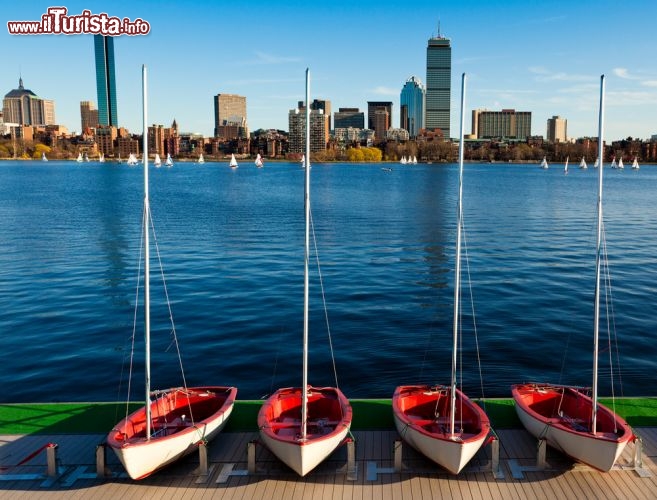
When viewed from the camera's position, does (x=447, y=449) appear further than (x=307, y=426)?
No

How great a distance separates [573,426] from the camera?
17266 millimetres

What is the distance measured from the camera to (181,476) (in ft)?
49.8

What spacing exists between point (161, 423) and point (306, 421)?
14.4 feet

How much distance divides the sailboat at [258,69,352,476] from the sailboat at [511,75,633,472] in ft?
16.6

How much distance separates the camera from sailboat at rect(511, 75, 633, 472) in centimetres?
1481

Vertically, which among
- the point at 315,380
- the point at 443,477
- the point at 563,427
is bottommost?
the point at 315,380

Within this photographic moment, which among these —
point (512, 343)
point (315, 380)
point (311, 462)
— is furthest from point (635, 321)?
point (311, 462)

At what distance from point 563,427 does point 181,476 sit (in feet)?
31.1

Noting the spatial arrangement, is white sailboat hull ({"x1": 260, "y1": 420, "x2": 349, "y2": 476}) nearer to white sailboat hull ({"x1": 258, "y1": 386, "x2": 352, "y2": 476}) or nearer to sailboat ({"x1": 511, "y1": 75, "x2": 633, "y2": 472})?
white sailboat hull ({"x1": 258, "y1": 386, "x2": 352, "y2": 476})

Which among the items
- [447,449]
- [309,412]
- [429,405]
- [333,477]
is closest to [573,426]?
[429,405]

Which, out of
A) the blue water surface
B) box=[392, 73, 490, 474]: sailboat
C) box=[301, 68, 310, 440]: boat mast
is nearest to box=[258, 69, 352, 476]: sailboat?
box=[301, 68, 310, 440]: boat mast

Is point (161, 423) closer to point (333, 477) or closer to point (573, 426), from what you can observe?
point (333, 477)

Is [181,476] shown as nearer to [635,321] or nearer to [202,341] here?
[202,341]

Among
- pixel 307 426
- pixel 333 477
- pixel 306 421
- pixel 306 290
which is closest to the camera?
pixel 333 477
